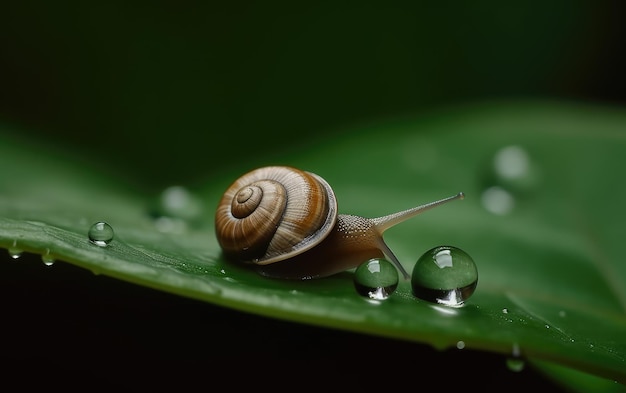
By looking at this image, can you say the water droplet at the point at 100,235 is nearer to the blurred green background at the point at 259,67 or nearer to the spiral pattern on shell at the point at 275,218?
the spiral pattern on shell at the point at 275,218

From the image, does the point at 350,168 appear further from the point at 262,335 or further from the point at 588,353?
the point at 588,353

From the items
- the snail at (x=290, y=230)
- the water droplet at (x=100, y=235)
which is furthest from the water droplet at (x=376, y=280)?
the water droplet at (x=100, y=235)

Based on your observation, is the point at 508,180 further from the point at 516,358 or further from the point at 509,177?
the point at 516,358

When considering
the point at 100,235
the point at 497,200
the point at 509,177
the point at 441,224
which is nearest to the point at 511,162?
the point at 509,177

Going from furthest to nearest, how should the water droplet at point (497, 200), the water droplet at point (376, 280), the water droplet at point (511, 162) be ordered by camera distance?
the water droplet at point (511, 162)
the water droplet at point (497, 200)
the water droplet at point (376, 280)

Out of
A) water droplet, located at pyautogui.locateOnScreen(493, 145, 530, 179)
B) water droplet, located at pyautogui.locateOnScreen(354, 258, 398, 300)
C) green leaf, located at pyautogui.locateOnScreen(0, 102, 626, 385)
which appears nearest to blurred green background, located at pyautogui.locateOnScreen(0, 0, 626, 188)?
green leaf, located at pyautogui.locateOnScreen(0, 102, 626, 385)

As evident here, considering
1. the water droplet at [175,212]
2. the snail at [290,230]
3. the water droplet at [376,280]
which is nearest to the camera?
the water droplet at [376,280]

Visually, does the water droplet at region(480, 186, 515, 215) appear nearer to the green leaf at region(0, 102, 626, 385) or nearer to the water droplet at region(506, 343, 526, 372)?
the green leaf at region(0, 102, 626, 385)
